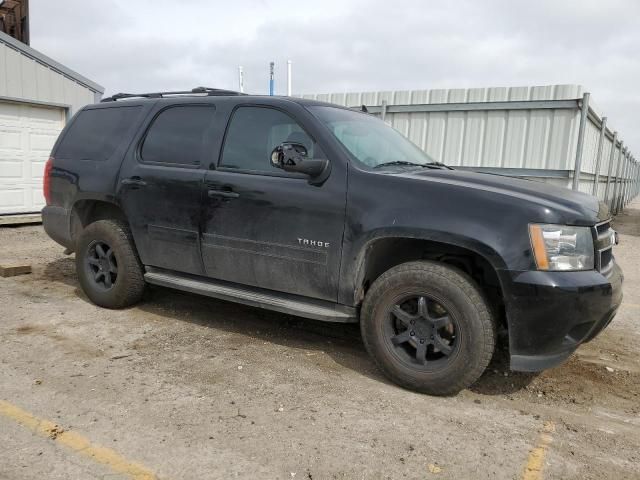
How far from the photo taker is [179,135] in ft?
14.8

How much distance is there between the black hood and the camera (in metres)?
3.17

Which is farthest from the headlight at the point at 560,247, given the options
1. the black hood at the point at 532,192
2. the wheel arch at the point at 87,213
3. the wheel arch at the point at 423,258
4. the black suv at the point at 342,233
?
the wheel arch at the point at 87,213

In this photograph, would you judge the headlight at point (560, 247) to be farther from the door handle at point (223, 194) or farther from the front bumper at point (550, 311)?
the door handle at point (223, 194)

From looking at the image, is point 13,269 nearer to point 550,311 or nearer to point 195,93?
point 195,93

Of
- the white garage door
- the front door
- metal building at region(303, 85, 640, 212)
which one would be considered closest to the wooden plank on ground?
the front door

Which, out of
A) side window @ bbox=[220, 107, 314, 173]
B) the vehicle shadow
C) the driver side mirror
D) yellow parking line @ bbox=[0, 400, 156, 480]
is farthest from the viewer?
side window @ bbox=[220, 107, 314, 173]

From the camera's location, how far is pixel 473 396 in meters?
3.44

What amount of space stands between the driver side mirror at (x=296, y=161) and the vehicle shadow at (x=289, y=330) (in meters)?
1.48

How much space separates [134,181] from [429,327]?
2909 mm

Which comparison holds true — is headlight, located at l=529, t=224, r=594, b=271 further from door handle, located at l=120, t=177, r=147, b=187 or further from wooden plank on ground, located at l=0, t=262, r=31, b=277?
wooden plank on ground, located at l=0, t=262, r=31, b=277

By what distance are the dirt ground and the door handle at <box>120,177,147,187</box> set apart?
1.27 meters

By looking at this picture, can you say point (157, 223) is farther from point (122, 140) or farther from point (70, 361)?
point (70, 361)

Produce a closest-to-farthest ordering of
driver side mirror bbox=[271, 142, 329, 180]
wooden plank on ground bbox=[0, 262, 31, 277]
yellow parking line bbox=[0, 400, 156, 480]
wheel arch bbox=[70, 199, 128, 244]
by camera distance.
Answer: yellow parking line bbox=[0, 400, 156, 480]
driver side mirror bbox=[271, 142, 329, 180]
wheel arch bbox=[70, 199, 128, 244]
wooden plank on ground bbox=[0, 262, 31, 277]

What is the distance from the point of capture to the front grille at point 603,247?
10.5 ft
